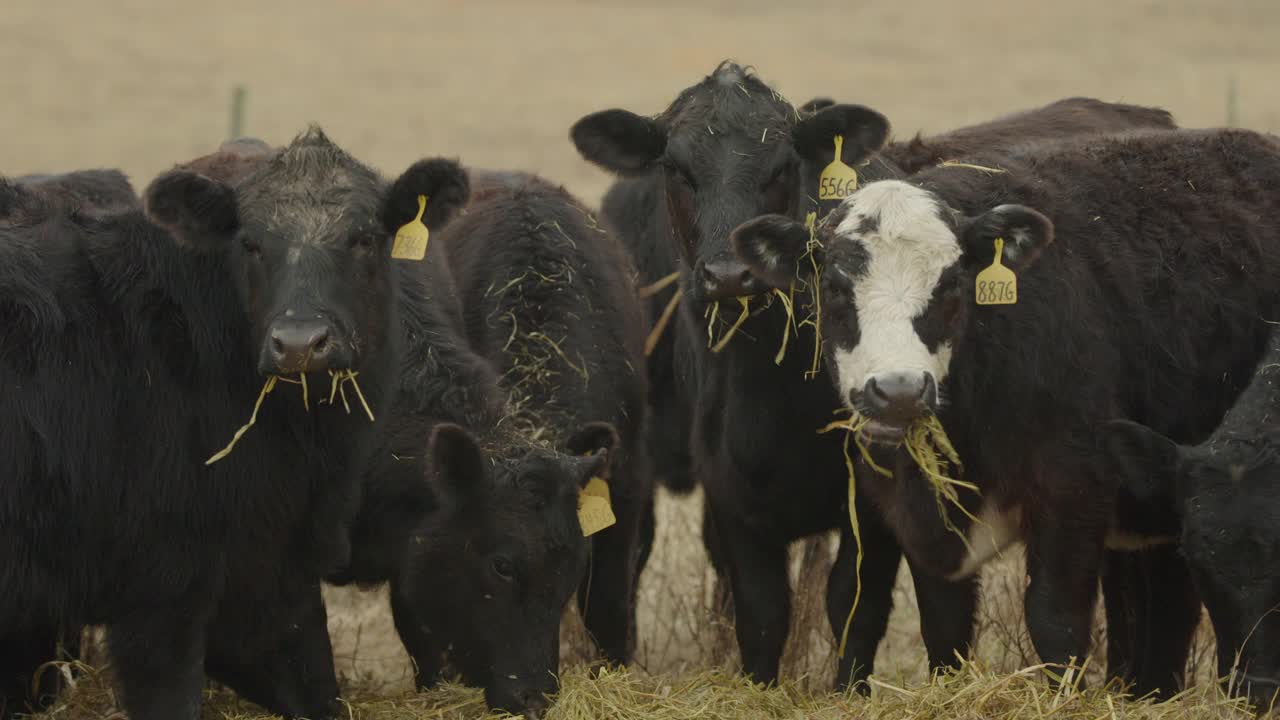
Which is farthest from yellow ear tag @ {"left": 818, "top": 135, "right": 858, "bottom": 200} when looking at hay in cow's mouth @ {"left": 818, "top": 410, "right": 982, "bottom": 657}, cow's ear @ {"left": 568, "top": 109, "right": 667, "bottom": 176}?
hay in cow's mouth @ {"left": 818, "top": 410, "right": 982, "bottom": 657}

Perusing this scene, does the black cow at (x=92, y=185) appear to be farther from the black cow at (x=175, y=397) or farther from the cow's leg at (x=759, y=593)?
the cow's leg at (x=759, y=593)

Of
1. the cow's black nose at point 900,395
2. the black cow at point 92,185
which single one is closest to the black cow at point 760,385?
→ the cow's black nose at point 900,395

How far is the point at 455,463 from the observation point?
17.3ft

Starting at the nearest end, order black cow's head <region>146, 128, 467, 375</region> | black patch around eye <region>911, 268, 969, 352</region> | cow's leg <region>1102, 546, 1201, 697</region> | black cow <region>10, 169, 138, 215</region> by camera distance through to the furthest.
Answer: black cow's head <region>146, 128, 467, 375</region> < black patch around eye <region>911, 268, 969, 352</region> < cow's leg <region>1102, 546, 1201, 697</region> < black cow <region>10, 169, 138, 215</region>

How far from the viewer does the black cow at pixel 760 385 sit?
19.4 ft

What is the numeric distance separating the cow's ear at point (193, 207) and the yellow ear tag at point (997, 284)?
237 cm

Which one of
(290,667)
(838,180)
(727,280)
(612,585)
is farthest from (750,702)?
(838,180)

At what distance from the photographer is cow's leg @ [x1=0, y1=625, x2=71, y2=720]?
575 cm

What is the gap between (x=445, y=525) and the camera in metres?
5.47

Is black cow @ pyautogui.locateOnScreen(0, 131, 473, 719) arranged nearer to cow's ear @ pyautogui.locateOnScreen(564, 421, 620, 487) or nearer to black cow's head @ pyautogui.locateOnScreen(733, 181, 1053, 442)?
cow's ear @ pyautogui.locateOnScreen(564, 421, 620, 487)

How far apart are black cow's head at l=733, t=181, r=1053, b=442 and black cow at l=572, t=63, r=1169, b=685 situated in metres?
0.64

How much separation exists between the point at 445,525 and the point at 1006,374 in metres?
1.97

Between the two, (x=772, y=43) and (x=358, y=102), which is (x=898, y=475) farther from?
(x=772, y=43)

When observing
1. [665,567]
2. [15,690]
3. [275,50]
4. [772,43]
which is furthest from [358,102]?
[15,690]
